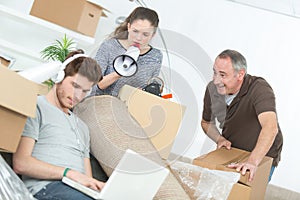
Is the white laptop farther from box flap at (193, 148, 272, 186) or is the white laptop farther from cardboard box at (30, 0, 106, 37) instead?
cardboard box at (30, 0, 106, 37)

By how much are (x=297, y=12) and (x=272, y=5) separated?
207mm

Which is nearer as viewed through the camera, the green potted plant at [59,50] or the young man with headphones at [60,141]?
the young man with headphones at [60,141]

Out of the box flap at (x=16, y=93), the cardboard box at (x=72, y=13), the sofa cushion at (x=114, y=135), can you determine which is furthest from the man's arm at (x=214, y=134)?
the cardboard box at (x=72, y=13)

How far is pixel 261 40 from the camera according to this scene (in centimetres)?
400

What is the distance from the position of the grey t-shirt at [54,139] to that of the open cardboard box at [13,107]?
4.4 inches

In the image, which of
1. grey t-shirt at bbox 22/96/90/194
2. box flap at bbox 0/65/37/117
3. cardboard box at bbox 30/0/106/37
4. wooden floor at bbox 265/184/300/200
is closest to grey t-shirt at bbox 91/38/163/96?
grey t-shirt at bbox 22/96/90/194

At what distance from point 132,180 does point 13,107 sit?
1.17 feet

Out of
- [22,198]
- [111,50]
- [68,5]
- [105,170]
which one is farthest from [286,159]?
[22,198]

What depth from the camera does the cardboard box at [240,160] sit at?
A: 178 cm

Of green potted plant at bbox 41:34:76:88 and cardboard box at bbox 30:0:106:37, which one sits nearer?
cardboard box at bbox 30:0:106:37

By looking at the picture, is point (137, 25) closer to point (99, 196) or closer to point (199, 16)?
point (99, 196)

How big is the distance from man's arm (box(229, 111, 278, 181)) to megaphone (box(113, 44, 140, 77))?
64 cm

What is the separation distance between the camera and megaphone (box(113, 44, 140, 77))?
1403 millimetres

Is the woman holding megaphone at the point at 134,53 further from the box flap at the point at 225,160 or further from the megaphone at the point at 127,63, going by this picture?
the box flap at the point at 225,160
